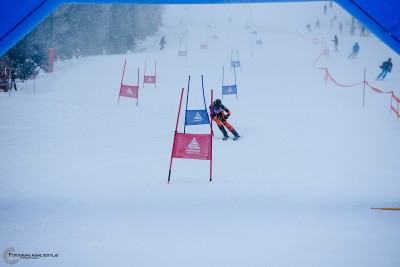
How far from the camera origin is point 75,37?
3073cm

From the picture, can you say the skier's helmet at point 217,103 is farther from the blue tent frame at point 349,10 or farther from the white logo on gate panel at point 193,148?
the blue tent frame at point 349,10

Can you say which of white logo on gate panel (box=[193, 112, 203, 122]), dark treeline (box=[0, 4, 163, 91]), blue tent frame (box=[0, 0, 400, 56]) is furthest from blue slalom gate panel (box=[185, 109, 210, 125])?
dark treeline (box=[0, 4, 163, 91])

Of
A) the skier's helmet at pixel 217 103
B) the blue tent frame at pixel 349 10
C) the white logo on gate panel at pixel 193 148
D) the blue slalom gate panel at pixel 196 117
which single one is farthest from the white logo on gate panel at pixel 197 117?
the blue tent frame at pixel 349 10

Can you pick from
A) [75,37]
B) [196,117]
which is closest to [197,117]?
[196,117]

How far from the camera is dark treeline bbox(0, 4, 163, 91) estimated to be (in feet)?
58.0

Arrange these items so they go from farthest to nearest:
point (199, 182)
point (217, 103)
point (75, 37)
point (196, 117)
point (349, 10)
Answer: point (75, 37), point (217, 103), point (196, 117), point (199, 182), point (349, 10)

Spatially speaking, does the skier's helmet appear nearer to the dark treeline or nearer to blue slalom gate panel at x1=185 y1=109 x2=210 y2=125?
blue slalom gate panel at x1=185 y1=109 x2=210 y2=125

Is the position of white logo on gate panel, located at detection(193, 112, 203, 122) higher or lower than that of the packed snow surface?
higher

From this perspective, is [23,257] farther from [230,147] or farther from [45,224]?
[230,147]

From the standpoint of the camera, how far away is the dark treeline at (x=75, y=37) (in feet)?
58.0

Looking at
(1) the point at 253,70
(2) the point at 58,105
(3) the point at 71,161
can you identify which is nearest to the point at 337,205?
(3) the point at 71,161

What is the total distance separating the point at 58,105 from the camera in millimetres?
12609

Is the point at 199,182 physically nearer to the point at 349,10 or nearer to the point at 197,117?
the point at 197,117

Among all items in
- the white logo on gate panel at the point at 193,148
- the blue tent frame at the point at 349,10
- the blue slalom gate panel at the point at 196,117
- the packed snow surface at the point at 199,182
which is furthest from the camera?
the blue slalom gate panel at the point at 196,117
